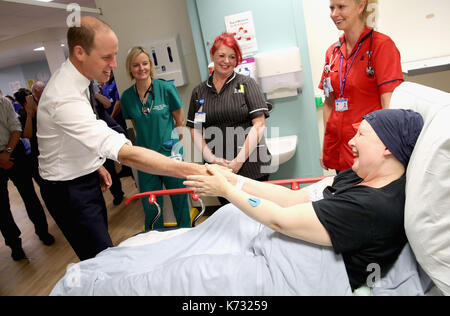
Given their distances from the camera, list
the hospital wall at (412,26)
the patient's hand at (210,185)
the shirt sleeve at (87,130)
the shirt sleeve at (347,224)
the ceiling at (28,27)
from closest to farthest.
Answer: the shirt sleeve at (347,224) < the patient's hand at (210,185) < the shirt sleeve at (87,130) < the hospital wall at (412,26) < the ceiling at (28,27)

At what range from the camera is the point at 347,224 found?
3.63 ft

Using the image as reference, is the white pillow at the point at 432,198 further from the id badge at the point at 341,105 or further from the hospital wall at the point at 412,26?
the hospital wall at the point at 412,26

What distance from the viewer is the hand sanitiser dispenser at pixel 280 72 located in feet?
8.53

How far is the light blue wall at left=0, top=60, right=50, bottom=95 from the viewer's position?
29.7ft

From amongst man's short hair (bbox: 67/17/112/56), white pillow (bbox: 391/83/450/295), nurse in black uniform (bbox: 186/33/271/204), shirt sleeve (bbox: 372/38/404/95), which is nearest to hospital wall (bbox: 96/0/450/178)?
nurse in black uniform (bbox: 186/33/271/204)

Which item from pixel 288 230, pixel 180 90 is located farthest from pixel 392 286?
pixel 180 90

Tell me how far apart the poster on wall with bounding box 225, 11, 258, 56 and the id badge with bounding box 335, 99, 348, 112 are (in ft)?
3.36

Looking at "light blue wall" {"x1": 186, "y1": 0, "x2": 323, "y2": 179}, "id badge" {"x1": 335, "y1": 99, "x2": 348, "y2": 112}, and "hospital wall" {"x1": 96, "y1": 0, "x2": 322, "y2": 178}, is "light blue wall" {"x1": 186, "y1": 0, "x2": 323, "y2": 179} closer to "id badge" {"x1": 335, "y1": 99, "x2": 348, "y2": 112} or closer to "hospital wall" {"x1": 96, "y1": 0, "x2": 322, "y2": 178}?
"hospital wall" {"x1": 96, "y1": 0, "x2": 322, "y2": 178}

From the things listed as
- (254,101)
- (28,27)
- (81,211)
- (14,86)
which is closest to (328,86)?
(254,101)

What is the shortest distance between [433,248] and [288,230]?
1.52 feet

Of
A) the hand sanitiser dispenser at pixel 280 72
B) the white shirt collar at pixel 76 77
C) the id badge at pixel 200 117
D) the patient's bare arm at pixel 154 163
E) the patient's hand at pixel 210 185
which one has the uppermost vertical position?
the white shirt collar at pixel 76 77

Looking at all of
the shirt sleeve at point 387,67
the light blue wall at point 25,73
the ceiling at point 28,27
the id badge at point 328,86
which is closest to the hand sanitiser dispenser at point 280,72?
the id badge at point 328,86

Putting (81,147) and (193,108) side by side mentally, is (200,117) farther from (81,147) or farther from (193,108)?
(81,147)

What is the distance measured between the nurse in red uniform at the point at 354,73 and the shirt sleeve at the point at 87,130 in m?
1.33
